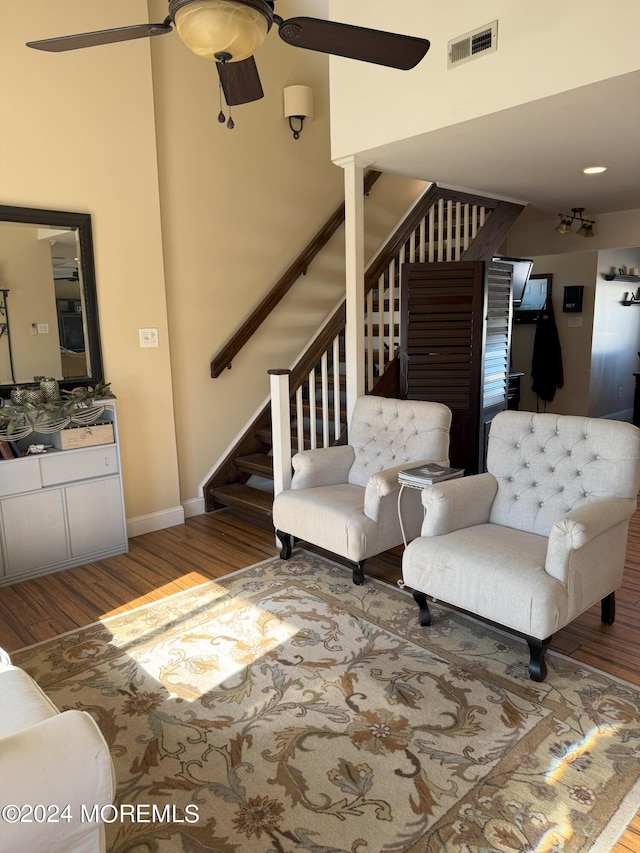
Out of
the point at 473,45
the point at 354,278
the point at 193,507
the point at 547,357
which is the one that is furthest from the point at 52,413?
the point at 547,357

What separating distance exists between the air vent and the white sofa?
3.36m

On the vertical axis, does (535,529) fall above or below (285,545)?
above

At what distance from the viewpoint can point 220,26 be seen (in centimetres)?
185

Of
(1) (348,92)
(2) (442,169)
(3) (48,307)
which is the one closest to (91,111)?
(3) (48,307)

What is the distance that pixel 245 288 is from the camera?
16.7 ft

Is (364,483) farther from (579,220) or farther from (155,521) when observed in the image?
(579,220)

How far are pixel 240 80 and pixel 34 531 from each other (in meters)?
2.81

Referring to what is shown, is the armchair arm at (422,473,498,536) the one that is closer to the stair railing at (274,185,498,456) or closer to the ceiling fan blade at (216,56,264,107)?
the stair railing at (274,185,498,456)

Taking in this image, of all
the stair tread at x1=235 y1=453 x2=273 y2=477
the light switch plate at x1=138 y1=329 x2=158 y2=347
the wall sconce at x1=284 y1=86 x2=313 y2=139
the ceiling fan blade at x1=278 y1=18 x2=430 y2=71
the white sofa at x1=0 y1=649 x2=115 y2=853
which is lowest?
the stair tread at x1=235 y1=453 x2=273 y2=477

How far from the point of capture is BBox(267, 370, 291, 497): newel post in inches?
159

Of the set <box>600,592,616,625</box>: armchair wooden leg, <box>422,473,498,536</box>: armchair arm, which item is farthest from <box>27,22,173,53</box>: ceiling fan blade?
<box>600,592,616,625</box>: armchair wooden leg

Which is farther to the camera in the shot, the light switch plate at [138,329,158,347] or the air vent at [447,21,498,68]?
the light switch plate at [138,329,158,347]

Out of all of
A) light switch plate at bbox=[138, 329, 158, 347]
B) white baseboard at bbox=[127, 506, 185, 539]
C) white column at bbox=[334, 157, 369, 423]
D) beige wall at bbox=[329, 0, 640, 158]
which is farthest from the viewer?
white baseboard at bbox=[127, 506, 185, 539]

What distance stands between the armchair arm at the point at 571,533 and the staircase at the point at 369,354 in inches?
86.8
